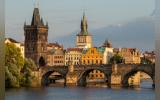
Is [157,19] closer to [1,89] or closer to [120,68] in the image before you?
[1,89]

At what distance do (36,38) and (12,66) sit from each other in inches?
717

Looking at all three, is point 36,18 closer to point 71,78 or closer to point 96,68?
→ point 71,78

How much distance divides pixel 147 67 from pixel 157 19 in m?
24.1

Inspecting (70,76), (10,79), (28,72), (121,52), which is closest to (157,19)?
(10,79)

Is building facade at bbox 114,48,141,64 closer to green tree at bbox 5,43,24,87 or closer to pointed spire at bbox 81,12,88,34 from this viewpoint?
pointed spire at bbox 81,12,88,34

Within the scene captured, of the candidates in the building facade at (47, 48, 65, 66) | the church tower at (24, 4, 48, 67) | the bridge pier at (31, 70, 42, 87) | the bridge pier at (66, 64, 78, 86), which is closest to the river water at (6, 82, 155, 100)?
the bridge pier at (31, 70, 42, 87)

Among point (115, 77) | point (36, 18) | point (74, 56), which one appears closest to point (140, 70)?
point (115, 77)

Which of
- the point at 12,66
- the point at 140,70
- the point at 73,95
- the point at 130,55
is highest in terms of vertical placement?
the point at 130,55

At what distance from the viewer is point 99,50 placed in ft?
129

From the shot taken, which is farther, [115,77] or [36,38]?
[36,38]

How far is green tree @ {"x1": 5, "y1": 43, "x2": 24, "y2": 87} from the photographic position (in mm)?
18064

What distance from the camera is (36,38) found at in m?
37.2

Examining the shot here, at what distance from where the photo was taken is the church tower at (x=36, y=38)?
36.5 metres

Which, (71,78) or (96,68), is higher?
(96,68)
